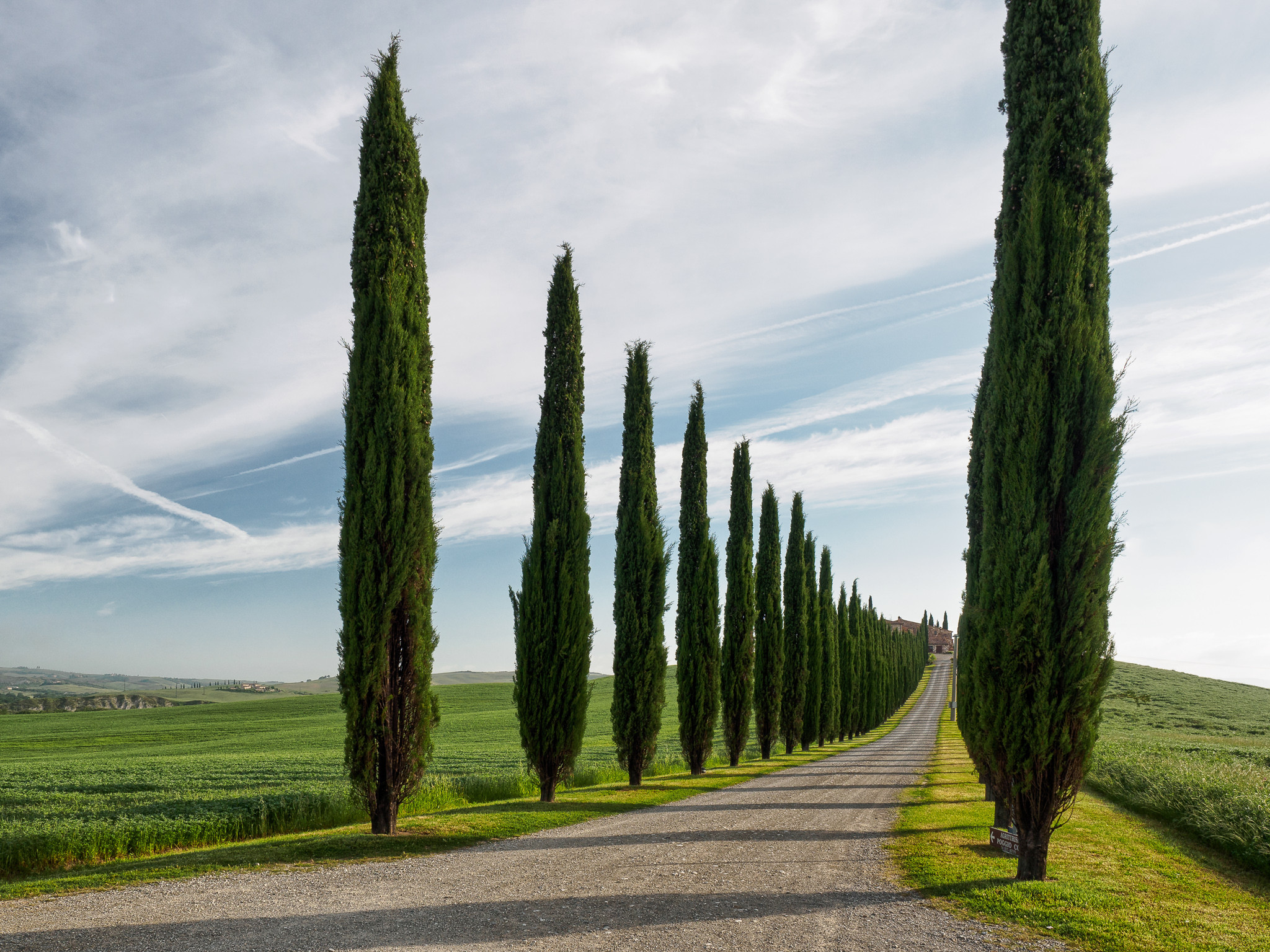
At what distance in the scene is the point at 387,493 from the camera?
35.3 feet

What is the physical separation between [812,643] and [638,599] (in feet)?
64.8

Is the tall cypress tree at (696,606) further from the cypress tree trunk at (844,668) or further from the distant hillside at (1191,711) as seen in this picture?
the cypress tree trunk at (844,668)

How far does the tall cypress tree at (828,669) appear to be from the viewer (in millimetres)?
36438

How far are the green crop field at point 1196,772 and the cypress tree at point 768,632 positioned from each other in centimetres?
1091

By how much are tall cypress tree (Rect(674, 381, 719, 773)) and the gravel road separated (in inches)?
452

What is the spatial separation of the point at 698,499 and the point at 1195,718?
44.8m

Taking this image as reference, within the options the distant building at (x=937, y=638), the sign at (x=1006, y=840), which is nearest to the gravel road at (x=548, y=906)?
the sign at (x=1006, y=840)

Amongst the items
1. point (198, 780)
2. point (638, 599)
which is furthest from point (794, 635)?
point (198, 780)

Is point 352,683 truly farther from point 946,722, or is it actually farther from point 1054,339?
point 946,722

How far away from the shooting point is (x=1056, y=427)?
29.1 feet

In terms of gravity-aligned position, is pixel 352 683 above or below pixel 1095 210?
below

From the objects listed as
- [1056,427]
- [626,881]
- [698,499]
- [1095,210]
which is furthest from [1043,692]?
[698,499]

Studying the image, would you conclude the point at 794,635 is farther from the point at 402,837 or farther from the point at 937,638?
the point at 937,638

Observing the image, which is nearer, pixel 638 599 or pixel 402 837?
pixel 402 837
